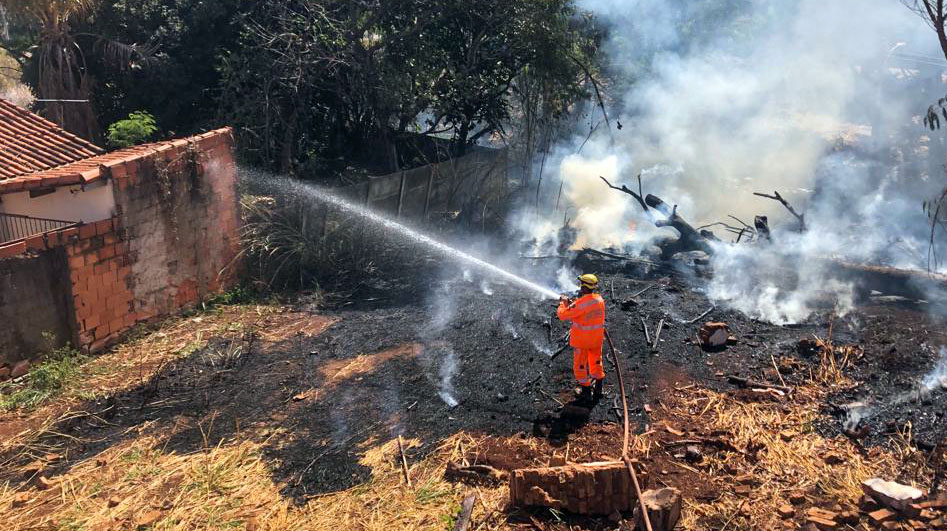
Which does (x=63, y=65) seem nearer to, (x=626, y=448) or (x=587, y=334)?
(x=587, y=334)

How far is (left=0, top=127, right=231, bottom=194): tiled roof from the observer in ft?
28.5

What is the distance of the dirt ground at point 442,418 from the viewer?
5.73 meters

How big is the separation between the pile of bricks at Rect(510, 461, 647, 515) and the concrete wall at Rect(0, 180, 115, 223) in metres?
6.58

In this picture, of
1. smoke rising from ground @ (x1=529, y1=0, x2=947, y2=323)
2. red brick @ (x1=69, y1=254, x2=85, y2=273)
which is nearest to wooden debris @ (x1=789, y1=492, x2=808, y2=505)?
smoke rising from ground @ (x1=529, y1=0, x2=947, y2=323)

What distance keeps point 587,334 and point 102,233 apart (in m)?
6.16

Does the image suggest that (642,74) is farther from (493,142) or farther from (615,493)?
(615,493)

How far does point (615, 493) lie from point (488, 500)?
39.7 inches

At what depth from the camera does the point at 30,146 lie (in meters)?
10.4

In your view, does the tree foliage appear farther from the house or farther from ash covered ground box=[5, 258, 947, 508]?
ash covered ground box=[5, 258, 947, 508]

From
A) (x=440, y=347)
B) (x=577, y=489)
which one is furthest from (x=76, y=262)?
(x=577, y=489)

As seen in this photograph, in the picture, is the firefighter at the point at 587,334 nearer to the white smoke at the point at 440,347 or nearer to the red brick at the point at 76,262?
the white smoke at the point at 440,347

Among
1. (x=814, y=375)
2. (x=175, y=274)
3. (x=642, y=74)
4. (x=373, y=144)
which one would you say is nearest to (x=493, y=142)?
(x=373, y=144)

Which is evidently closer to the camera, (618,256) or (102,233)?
(102,233)

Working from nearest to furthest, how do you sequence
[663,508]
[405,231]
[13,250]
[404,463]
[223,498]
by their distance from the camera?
[663,508], [223,498], [404,463], [13,250], [405,231]
